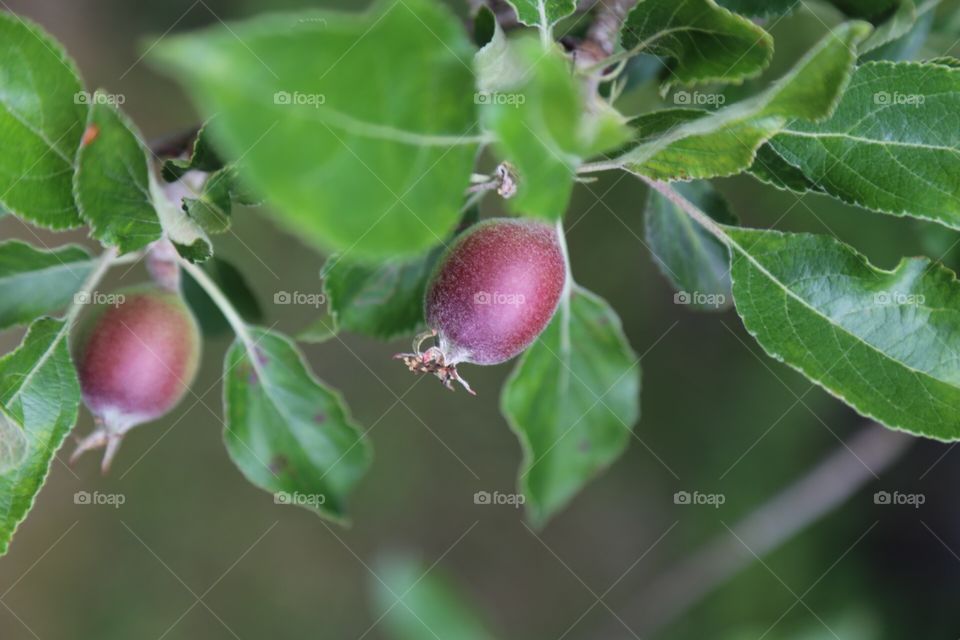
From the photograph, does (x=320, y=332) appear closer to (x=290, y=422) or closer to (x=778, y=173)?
(x=290, y=422)

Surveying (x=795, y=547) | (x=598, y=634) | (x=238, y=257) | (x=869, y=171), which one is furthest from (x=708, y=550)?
(x=869, y=171)

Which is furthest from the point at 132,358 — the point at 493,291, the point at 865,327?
the point at 865,327

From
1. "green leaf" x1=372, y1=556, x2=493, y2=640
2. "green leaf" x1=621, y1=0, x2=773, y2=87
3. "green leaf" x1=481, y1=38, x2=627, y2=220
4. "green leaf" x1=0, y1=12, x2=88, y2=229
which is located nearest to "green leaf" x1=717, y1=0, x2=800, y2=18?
"green leaf" x1=621, y1=0, x2=773, y2=87

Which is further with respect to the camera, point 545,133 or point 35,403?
point 35,403

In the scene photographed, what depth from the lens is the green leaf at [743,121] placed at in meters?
0.71

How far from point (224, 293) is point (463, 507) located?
5.62 ft

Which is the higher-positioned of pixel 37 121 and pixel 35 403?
pixel 37 121

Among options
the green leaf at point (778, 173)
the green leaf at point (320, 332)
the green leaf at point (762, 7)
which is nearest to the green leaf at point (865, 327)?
the green leaf at point (778, 173)

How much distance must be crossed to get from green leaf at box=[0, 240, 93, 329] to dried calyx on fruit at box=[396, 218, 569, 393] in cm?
58

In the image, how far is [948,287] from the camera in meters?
0.98

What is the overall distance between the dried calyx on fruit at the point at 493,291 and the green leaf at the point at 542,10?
0.24 metres

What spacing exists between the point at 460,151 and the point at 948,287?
0.63 metres

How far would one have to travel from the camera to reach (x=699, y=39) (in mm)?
1004

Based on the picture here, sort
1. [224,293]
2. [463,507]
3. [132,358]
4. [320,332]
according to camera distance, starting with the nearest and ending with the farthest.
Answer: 1. [132,358]
2. [320,332]
3. [224,293]
4. [463,507]
